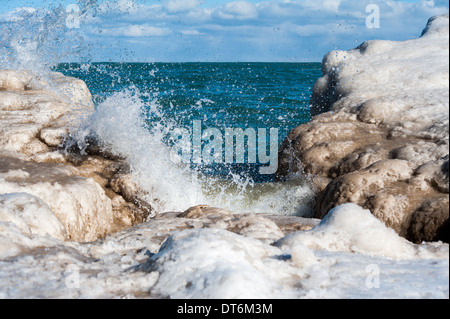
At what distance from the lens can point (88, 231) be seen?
166 inches

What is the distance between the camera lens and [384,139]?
16.4 ft

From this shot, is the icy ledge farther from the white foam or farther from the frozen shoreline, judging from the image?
the white foam

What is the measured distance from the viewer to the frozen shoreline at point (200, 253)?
202cm

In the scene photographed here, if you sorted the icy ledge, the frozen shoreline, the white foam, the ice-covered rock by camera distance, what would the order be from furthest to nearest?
the ice-covered rock
the icy ledge
the white foam
the frozen shoreline

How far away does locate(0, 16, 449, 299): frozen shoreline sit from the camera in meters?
2.02

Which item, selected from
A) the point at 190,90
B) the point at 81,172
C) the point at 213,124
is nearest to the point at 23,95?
the point at 81,172

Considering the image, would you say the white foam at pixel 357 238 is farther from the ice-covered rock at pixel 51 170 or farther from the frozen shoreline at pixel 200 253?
the ice-covered rock at pixel 51 170

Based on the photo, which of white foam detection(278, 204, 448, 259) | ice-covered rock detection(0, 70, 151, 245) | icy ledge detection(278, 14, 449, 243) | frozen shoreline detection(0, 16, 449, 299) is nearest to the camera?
frozen shoreline detection(0, 16, 449, 299)

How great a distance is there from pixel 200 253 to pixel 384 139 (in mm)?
3402

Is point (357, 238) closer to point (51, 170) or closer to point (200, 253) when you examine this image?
point (200, 253)

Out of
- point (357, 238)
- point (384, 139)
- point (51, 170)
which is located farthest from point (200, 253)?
point (384, 139)

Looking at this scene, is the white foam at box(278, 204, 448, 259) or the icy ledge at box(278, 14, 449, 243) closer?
the white foam at box(278, 204, 448, 259)

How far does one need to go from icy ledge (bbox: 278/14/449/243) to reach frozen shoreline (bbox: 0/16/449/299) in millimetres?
83

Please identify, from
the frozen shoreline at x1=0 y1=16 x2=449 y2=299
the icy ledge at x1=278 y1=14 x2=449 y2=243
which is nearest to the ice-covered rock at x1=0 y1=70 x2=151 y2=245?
the frozen shoreline at x1=0 y1=16 x2=449 y2=299
